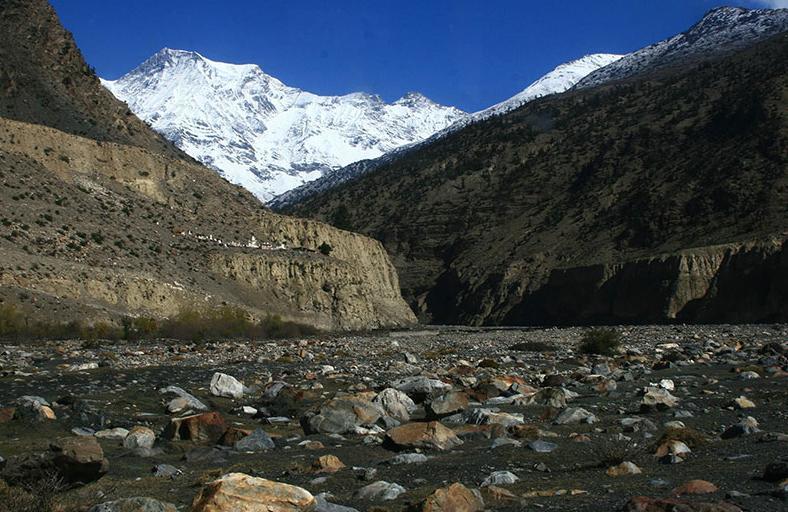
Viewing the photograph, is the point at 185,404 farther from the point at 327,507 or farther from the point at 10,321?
the point at 10,321

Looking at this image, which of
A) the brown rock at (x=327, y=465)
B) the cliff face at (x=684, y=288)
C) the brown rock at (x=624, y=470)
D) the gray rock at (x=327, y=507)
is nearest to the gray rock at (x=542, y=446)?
the brown rock at (x=624, y=470)

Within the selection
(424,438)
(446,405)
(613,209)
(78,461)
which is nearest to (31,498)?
(78,461)

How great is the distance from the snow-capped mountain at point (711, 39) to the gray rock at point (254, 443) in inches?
6057

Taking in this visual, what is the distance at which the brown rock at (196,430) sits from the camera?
415 inches

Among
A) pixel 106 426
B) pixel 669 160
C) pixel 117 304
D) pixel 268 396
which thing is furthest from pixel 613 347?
pixel 669 160

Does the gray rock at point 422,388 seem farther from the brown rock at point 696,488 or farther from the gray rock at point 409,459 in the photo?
the brown rock at point 696,488

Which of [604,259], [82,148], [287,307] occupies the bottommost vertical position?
[287,307]

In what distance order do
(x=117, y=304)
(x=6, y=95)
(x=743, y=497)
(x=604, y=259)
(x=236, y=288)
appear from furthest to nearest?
(x=604, y=259) → (x=6, y=95) → (x=236, y=288) → (x=117, y=304) → (x=743, y=497)

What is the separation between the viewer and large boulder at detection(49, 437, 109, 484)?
751cm

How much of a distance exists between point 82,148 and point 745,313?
170ft

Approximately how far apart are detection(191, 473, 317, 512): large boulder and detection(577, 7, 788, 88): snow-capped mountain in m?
157

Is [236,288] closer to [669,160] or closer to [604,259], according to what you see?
[604,259]

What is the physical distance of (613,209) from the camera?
90.5 meters

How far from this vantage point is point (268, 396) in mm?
15086
